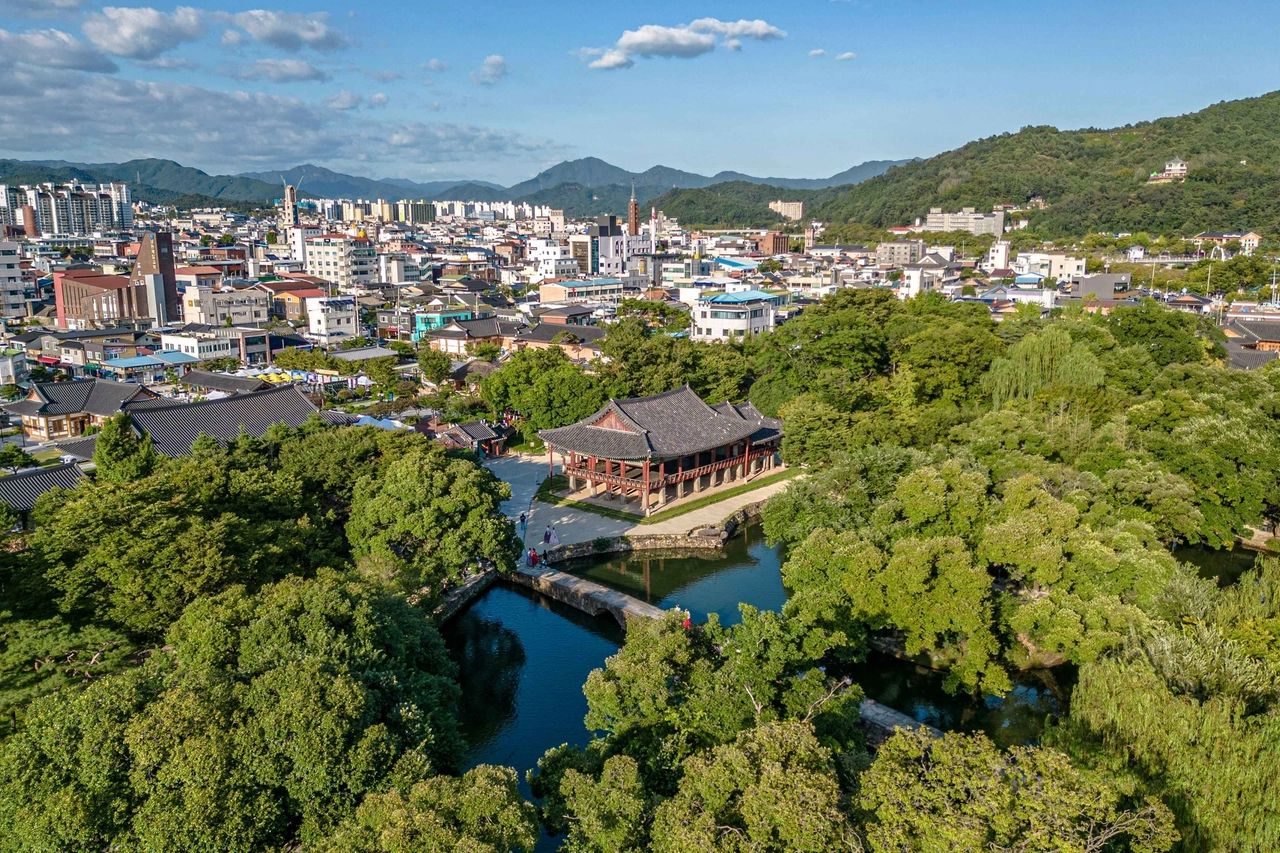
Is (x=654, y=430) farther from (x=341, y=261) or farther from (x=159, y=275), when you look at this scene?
(x=341, y=261)

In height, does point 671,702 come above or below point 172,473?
below

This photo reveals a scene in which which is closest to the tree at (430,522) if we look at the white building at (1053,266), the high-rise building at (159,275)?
the high-rise building at (159,275)

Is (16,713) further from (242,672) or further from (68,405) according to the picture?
(68,405)

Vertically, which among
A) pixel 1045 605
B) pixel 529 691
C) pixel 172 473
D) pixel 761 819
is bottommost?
pixel 529 691

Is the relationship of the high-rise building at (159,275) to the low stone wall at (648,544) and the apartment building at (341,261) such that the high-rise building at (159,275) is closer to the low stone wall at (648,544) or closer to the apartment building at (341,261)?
the apartment building at (341,261)

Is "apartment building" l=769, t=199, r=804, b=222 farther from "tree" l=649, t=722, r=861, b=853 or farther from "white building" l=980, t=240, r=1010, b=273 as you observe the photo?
"tree" l=649, t=722, r=861, b=853

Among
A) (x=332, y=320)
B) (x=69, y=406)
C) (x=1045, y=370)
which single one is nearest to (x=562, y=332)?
(x=332, y=320)

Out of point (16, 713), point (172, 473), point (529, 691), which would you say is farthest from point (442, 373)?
point (16, 713)

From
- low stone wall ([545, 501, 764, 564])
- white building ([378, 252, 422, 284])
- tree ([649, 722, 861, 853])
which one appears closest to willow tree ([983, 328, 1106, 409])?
low stone wall ([545, 501, 764, 564])
